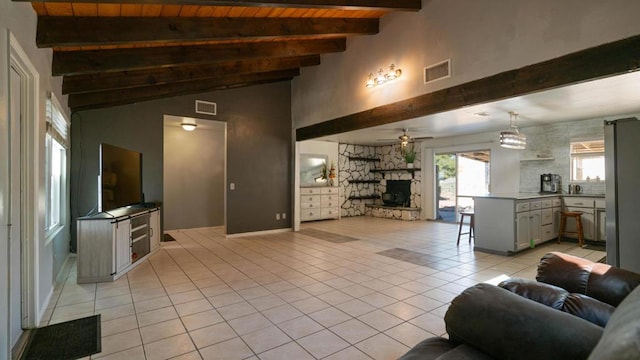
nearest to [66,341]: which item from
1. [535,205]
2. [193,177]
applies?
[193,177]

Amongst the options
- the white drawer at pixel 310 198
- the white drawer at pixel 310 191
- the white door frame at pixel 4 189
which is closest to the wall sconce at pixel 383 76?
the white drawer at pixel 310 191

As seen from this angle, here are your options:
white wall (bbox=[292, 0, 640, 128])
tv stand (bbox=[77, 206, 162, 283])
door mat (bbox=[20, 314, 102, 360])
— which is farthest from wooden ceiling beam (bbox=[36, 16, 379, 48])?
door mat (bbox=[20, 314, 102, 360])

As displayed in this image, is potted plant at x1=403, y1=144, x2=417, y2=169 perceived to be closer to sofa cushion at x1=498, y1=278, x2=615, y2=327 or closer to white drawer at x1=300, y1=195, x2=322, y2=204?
white drawer at x1=300, y1=195, x2=322, y2=204

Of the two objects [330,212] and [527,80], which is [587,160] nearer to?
[527,80]

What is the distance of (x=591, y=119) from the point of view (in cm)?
591

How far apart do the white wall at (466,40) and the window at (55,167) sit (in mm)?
4291

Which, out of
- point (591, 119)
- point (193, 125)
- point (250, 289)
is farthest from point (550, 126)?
point (193, 125)

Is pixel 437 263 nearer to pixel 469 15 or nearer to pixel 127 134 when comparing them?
pixel 469 15

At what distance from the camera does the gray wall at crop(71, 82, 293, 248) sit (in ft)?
17.0

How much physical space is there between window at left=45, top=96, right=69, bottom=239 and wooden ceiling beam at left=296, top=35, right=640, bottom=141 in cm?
433

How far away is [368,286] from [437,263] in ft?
4.93

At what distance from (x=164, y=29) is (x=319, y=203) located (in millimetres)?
6308

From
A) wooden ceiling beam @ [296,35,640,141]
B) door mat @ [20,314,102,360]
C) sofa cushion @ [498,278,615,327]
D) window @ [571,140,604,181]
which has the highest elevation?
wooden ceiling beam @ [296,35,640,141]

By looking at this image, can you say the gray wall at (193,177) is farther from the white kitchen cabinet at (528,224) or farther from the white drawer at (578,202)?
the white drawer at (578,202)
